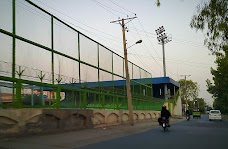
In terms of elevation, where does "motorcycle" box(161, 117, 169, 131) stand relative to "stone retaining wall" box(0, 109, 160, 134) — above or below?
below

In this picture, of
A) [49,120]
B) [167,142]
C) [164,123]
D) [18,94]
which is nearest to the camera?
[167,142]

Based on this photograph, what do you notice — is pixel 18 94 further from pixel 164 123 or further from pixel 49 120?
pixel 164 123

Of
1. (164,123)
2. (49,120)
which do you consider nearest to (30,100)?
(49,120)

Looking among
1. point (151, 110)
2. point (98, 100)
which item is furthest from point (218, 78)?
point (98, 100)

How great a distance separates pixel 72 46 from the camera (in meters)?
19.0

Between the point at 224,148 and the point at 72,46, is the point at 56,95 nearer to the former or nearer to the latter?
the point at 72,46

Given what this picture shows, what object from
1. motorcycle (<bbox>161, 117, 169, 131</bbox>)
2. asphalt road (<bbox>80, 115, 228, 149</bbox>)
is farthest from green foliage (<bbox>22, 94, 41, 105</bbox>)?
motorcycle (<bbox>161, 117, 169, 131</bbox>)

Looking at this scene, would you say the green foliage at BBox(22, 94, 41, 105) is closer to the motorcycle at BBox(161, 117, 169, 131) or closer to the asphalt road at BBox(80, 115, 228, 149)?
the asphalt road at BBox(80, 115, 228, 149)

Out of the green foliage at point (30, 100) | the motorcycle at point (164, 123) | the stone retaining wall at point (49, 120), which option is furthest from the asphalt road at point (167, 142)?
the motorcycle at point (164, 123)

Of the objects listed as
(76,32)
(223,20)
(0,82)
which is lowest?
(0,82)

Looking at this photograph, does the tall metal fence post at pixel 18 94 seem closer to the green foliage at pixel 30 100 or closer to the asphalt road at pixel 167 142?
the green foliage at pixel 30 100

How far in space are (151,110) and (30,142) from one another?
30.7 meters

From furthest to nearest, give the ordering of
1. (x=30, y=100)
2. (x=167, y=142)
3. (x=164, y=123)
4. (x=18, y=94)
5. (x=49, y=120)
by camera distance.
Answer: (x=164, y=123) < (x=49, y=120) < (x=30, y=100) < (x=18, y=94) < (x=167, y=142)

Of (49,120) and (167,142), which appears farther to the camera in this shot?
(49,120)
